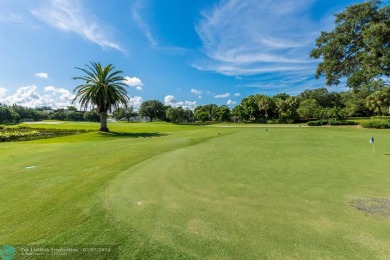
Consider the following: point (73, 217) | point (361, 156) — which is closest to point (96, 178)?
point (73, 217)

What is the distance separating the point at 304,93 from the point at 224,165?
387ft

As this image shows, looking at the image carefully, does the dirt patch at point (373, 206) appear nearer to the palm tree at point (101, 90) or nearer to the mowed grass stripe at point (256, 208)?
the mowed grass stripe at point (256, 208)

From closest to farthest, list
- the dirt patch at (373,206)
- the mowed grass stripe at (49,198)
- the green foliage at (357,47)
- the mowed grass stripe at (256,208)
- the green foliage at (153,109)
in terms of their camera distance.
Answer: the mowed grass stripe at (256,208) < the mowed grass stripe at (49,198) < the dirt patch at (373,206) < the green foliage at (357,47) < the green foliage at (153,109)

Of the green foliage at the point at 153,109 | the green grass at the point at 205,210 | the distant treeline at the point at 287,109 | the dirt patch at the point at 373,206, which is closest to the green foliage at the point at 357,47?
the green grass at the point at 205,210

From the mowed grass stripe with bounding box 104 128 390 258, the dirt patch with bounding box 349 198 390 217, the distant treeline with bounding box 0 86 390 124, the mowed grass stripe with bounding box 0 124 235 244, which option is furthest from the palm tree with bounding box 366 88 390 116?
the mowed grass stripe with bounding box 0 124 235 244

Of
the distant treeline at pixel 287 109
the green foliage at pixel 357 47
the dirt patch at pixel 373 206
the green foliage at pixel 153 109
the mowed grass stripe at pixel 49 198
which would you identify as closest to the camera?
the mowed grass stripe at pixel 49 198

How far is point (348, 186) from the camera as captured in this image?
729 cm

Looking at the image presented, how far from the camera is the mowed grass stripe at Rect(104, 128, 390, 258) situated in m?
4.13

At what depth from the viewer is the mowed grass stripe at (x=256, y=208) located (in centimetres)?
413

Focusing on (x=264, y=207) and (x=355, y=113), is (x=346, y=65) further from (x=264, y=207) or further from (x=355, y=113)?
(x=355, y=113)

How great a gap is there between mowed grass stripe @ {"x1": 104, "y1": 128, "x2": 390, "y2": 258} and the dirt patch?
0.26m

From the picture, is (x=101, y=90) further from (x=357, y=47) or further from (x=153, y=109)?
(x=153, y=109)

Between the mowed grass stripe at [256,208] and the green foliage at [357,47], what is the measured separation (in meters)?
17.1

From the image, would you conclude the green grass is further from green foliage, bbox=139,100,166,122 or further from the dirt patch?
green foliage, bbox=139,100,166,122
